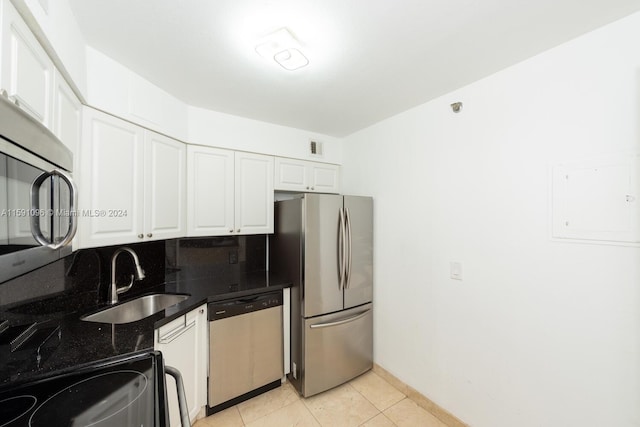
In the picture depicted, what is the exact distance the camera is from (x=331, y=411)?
1933 millimetres

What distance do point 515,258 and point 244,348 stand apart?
1.98 meters

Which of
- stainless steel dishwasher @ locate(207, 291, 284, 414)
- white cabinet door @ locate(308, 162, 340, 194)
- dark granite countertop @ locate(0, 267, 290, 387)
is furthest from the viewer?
white cabinet door @ locate(308, 162, 340, 194)

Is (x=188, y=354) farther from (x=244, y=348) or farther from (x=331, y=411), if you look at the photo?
(x=331, y=411)

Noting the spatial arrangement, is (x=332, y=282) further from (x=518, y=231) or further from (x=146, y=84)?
(x=146, y=84)

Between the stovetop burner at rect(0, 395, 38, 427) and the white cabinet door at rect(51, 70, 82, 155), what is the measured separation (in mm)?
978

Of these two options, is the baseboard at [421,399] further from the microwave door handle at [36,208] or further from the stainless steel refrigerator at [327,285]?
the microwave door handle at [36,208]

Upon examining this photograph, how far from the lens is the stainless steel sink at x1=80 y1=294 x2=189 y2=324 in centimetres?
161

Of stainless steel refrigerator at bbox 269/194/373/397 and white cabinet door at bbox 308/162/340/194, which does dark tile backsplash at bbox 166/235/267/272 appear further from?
white cabinet door at bbox 308/162/340/194

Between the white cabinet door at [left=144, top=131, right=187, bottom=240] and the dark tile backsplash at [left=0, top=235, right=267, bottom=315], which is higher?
the white cabinet door at [left=144, top=131, right=187, bottom=240]

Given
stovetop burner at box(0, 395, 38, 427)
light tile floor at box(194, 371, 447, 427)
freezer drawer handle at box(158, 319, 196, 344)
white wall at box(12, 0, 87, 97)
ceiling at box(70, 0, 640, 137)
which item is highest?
ceiling at box(70, 0, 640, 137)

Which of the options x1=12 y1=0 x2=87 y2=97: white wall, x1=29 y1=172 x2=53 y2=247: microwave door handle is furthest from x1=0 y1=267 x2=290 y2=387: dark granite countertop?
x1=12 y1=0 x2=87 y2=97: white wall

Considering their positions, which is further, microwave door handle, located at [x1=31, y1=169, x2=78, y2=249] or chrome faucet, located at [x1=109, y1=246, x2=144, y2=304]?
chrome faucet, located at [x1=109, y1=246, x2=144, y2=304]

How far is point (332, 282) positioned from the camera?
2.17 meters

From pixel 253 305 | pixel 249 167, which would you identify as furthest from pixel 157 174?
pixel 253 305
